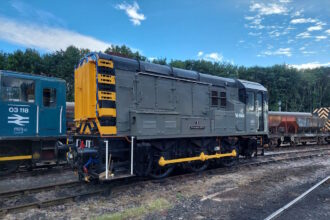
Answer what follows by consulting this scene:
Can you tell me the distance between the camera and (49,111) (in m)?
9.70

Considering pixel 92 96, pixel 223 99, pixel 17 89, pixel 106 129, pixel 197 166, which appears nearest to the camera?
pixel 106 129

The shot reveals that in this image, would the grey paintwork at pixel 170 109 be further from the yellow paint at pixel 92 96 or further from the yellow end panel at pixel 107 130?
the yellow paint at pixel 92 96

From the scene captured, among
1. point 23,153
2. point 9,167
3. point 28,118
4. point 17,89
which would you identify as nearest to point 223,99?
point 28,118

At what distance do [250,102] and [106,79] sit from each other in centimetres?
680

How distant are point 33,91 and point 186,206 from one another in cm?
713

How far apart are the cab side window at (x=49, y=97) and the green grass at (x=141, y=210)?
622 cm

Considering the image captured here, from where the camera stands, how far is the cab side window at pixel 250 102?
1078cm

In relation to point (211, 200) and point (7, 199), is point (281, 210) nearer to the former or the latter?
point (211, 200)

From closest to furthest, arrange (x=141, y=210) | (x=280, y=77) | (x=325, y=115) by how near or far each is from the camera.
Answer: (x=141, y=210) < (x=325, y=115) < (x=280, y=77)

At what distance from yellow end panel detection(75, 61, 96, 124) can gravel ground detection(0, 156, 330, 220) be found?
7.56 ft

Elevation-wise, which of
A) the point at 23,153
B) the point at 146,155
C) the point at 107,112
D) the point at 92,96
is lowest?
the point at 23,153

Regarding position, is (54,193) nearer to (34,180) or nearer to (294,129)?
(34,180)

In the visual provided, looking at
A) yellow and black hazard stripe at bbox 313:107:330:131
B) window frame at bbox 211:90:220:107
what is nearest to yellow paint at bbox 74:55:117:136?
window frame at bbox 211:90:220:107

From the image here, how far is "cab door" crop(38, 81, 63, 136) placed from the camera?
9477 mm
